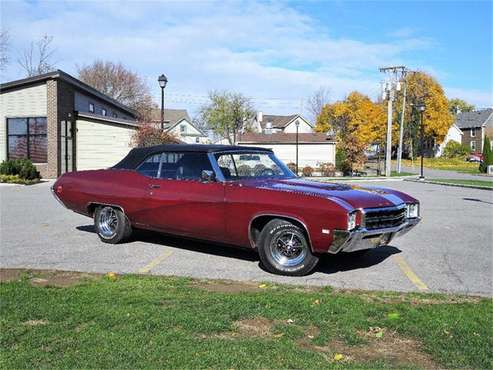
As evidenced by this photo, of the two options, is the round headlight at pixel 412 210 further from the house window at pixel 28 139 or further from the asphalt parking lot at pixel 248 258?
the house window at pixel 28 139

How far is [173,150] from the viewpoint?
775cm

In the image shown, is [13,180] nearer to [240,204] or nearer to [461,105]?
[240,204]

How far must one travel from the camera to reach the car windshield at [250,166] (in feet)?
23.4

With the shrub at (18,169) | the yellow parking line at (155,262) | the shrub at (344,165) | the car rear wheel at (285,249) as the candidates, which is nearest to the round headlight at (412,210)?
the car rear wheel at (285,249)

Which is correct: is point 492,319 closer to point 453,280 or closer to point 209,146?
point 453,280

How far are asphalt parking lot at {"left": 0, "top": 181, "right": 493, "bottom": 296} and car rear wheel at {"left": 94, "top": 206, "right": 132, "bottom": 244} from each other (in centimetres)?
14

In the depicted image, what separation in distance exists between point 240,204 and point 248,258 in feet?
3.67

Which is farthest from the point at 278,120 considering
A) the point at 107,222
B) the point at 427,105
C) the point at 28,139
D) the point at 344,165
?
the point at 107,222

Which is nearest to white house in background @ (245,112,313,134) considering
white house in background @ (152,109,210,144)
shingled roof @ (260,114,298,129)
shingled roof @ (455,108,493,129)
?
shingled roof @ (260,114,298,129)

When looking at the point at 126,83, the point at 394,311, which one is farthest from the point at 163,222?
the point at 126,83

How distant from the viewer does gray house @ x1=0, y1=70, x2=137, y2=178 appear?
27734mm

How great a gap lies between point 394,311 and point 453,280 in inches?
75.6

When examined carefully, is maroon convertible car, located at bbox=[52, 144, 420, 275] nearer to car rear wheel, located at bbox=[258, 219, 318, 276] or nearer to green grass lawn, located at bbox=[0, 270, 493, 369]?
car rear wheel, located at bbox=[258, 219, 318, 276]

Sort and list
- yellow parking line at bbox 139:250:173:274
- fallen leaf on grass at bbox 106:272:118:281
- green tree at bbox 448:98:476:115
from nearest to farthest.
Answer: fallen leaf on grass at bbox 106:272:118:281 < yellow parking line at bbox 139:250:173:274 < green tree at bbox 448:98:476:115
